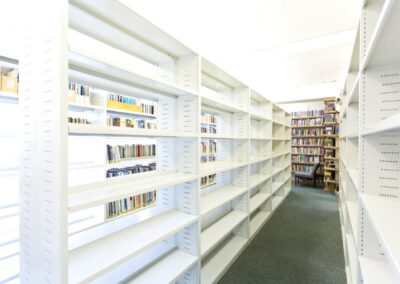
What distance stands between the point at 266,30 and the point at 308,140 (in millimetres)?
4475

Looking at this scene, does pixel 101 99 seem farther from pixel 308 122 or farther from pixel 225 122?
pixel 308 122

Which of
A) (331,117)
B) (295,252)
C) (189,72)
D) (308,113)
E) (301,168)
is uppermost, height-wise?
(308,113)

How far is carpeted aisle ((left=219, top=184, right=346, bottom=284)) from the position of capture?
2.09 m

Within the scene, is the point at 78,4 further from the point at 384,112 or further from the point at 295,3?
the point at 295,3

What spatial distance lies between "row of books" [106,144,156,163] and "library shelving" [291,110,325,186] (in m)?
4.98

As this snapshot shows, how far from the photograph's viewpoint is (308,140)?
6.56m

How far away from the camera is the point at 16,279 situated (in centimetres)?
186

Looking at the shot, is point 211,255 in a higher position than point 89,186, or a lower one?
lower

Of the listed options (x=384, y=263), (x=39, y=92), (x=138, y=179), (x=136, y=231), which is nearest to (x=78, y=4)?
(x=39, y=92)

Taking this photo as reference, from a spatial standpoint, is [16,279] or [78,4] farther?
[16,279]

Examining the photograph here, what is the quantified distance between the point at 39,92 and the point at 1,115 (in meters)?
1.68

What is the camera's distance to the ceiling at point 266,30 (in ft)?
8.40

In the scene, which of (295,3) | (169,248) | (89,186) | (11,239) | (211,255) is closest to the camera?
(89,186)

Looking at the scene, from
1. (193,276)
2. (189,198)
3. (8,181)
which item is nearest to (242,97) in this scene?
(189,198)
